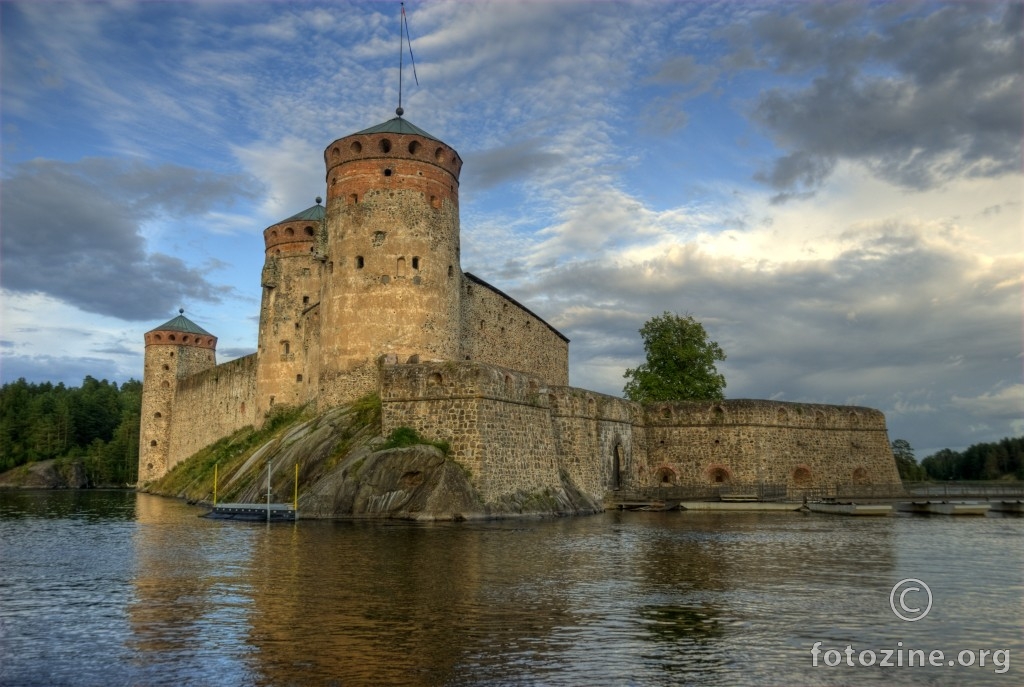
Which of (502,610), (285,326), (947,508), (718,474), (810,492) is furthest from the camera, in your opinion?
(285,326)

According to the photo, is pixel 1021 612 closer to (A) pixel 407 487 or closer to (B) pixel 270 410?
(A) pixel 407 487

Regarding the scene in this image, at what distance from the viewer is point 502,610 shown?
10914 millimetres

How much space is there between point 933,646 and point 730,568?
6.10 meters

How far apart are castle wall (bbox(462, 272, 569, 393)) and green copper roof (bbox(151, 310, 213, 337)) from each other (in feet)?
100

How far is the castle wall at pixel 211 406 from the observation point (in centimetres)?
5041

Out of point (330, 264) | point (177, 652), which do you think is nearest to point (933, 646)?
point (177, 652)

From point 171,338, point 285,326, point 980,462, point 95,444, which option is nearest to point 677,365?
point 285,326

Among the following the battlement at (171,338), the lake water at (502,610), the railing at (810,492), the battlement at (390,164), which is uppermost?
the battlement at (390,164)

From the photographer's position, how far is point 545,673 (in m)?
7.80

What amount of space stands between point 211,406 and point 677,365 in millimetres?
30286

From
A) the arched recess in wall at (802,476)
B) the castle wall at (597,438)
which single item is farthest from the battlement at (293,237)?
the arched recess in wall at (802,476)

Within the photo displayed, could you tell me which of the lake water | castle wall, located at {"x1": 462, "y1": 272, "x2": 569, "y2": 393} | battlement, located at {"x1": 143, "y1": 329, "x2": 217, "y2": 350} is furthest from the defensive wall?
battlement, located at {"x1": 143, "y1": 329, "x2": 217, "y2": 350}

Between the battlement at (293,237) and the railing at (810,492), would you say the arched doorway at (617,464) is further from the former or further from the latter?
the battlement at (293,237)

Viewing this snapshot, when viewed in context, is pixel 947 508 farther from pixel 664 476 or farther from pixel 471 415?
pixel 471 415
